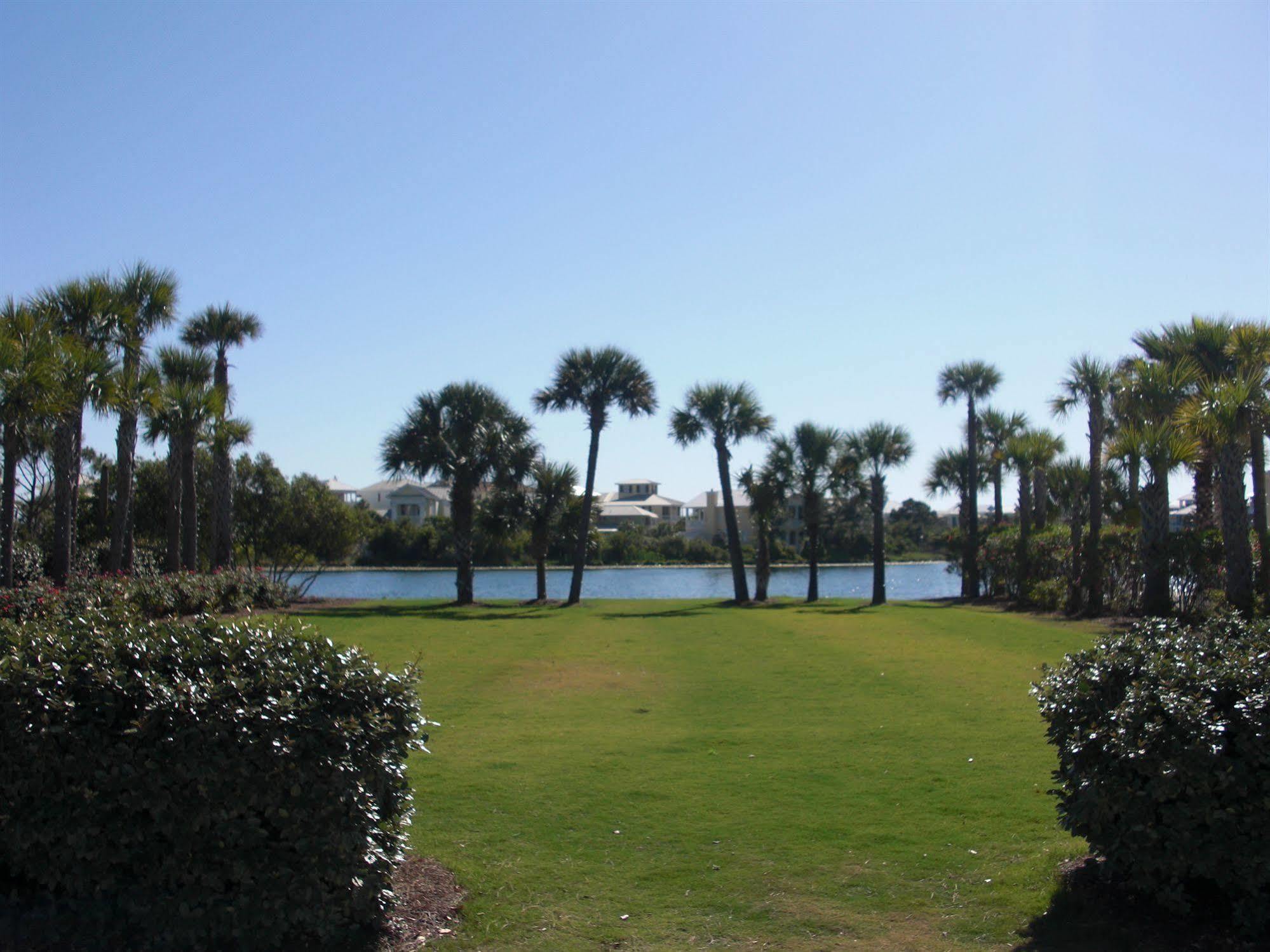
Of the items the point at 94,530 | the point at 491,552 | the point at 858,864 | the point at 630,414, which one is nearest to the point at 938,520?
the point at 491,552

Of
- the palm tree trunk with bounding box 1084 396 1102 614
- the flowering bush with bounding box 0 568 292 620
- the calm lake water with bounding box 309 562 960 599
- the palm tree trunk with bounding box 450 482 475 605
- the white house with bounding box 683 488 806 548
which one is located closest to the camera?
the flowering bush with bounding box 0 568 292 620

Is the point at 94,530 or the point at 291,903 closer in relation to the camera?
the point at 291,903

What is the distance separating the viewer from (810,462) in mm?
42812

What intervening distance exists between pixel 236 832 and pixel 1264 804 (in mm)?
4911

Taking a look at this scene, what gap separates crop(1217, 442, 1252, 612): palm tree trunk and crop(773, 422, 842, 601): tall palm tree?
21912 millimetres

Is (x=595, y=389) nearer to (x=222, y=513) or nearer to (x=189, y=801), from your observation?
(x=222, y=513)

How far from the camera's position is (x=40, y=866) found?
503cm

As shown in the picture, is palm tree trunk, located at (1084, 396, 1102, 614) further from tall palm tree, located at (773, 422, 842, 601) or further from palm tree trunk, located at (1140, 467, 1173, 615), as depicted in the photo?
tall palm tree, located at (773, 422, 842, 601)

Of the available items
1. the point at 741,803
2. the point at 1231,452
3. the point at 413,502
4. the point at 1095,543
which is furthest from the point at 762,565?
the point at 413,502

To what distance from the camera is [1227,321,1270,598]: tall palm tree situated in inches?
817

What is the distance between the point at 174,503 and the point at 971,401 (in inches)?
1214

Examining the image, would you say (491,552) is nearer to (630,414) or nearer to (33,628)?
(630,414)

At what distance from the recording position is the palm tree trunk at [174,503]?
96.8 ft

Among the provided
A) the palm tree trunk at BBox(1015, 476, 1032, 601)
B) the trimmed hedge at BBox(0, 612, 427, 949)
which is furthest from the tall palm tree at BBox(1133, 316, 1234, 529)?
the trimmed hedge at BBox(0, 612, 427, 949)
